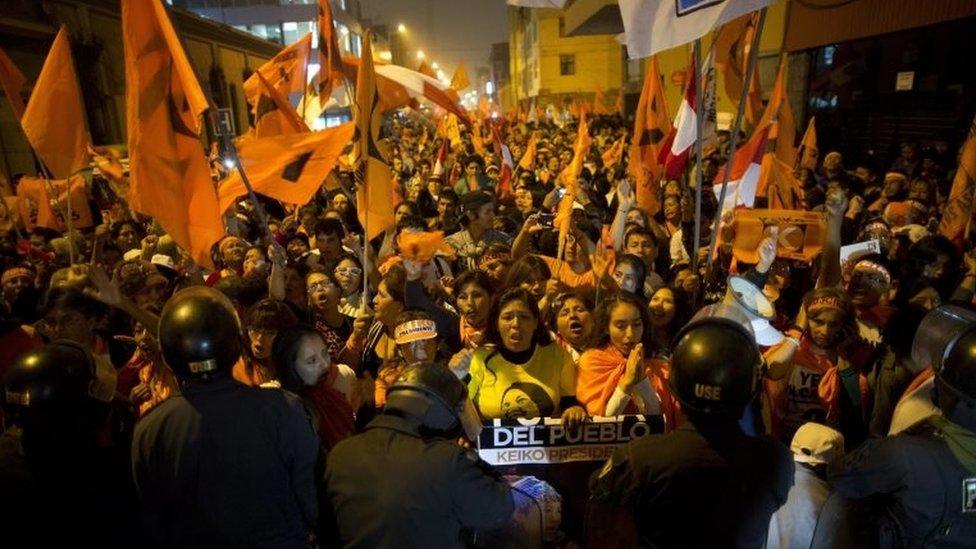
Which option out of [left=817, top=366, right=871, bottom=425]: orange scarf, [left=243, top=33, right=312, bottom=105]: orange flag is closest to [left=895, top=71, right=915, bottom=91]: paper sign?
[left=243, top=33, right=312, bottom=105]: orange flag

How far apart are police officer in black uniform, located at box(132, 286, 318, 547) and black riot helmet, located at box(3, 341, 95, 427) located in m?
0.22

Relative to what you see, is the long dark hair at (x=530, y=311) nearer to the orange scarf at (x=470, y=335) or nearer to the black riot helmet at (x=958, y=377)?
the orange scarf at (x=470, y=335)

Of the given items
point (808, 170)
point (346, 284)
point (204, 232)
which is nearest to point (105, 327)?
point (204, 232)

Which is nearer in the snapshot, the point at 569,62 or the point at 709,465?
the point at 709,465

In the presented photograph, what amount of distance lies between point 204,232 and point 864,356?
401 cm

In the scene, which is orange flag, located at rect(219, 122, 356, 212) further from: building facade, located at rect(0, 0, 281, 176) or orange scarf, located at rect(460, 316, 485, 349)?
building facade, located at rect(0, 0, 281, 176)

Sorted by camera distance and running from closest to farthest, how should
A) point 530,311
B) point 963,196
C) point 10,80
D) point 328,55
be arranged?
point 530,311, point 963,196, point 10,80, point 328,55

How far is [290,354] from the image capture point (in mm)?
2779

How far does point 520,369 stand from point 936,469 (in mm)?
1868

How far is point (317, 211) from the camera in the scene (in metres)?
7.78

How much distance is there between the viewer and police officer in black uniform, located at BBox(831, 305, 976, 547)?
1.71m

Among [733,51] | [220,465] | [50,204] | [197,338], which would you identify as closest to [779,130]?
[733,51]

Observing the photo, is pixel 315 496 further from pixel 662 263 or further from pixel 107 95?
pixel 107 95

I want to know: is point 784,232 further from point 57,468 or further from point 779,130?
point 57,468
